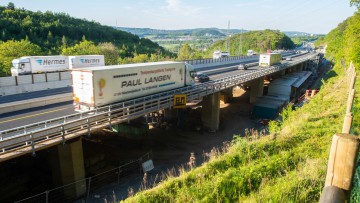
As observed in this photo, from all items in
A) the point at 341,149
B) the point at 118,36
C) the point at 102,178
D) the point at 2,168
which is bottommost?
the point at 102,178

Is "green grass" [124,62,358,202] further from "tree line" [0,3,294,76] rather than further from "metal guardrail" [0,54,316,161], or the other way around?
"tree line" [0,3,294,76]

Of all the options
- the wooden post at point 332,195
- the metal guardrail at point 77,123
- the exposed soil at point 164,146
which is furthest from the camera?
the exposed soil at point 164,146

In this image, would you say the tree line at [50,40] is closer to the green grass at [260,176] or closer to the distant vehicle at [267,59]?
the distant vehicle at [267,59]

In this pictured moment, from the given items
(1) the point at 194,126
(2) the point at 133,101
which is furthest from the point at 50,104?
(1) the point at 194,126

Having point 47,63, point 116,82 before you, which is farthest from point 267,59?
point 116,82

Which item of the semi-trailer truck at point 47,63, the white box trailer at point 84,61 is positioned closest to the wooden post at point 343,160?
the semi-trailer truck at point 47,63

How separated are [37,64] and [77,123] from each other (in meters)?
26.9

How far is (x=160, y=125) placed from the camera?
34031 millimetres

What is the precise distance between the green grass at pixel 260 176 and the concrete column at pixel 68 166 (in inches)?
Result: 385

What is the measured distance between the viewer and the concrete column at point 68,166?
56.0 feet

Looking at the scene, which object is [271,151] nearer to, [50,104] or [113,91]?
[113,91]

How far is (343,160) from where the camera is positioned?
230cm

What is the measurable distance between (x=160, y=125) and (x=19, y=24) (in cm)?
8123

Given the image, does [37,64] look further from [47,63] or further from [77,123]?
[77,123]
